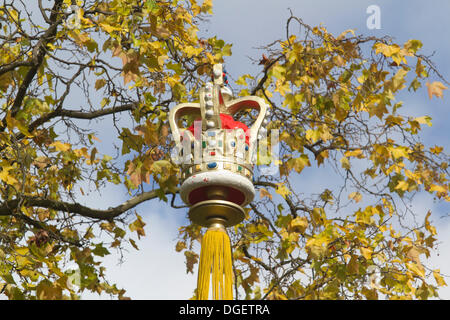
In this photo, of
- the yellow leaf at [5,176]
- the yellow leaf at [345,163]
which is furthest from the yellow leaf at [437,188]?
the yellow leaf at [5,176]

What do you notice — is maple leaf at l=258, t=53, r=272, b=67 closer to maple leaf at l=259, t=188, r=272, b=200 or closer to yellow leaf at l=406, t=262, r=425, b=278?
maple leaf at l=259, t=188, r=272, b=200

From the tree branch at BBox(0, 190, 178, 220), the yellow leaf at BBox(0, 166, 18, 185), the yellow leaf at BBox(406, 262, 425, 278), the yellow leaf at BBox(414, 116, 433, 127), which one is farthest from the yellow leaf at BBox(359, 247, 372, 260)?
the yellow leaf at BBox(0, 166, 18, 185)

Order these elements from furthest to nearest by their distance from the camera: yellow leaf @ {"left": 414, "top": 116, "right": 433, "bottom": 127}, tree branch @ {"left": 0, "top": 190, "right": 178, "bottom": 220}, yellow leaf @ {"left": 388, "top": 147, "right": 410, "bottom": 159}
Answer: yellow leaf @ {"left": 414, "top": 116, "right": 433, "bottom": 127}
yellow leaf @ {"left": 388, "top": 147, "right": 410, "bottom": 159}
tree branch @ {"left": 0, "top": 190, "right": 178, "bottom": 220}

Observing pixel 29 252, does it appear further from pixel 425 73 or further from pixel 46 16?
pixel 425 73

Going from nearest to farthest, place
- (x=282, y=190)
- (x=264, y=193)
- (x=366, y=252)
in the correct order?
(x=366, y=252), (x=282, y=190), (x=264, y=193)

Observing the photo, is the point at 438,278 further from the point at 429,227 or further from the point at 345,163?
the point at 345,163

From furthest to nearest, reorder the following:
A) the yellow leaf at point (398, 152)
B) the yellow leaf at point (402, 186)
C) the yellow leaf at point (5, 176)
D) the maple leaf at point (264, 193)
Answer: the maple leaf at point (264, 193) → the yellow leaf at point (402, 186) → the yellow leaf at point (398, 152) → the yellow leaf at point (5, 176)

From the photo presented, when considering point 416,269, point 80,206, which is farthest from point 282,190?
point 80,206

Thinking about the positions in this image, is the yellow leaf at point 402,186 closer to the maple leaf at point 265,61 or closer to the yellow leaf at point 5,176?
the maple leaf at point 265,61

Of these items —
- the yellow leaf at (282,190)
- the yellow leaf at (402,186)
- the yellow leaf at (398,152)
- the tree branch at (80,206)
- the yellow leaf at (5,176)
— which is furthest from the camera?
the yellow leaf at (282,190)

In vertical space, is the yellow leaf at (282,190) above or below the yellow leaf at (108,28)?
below
